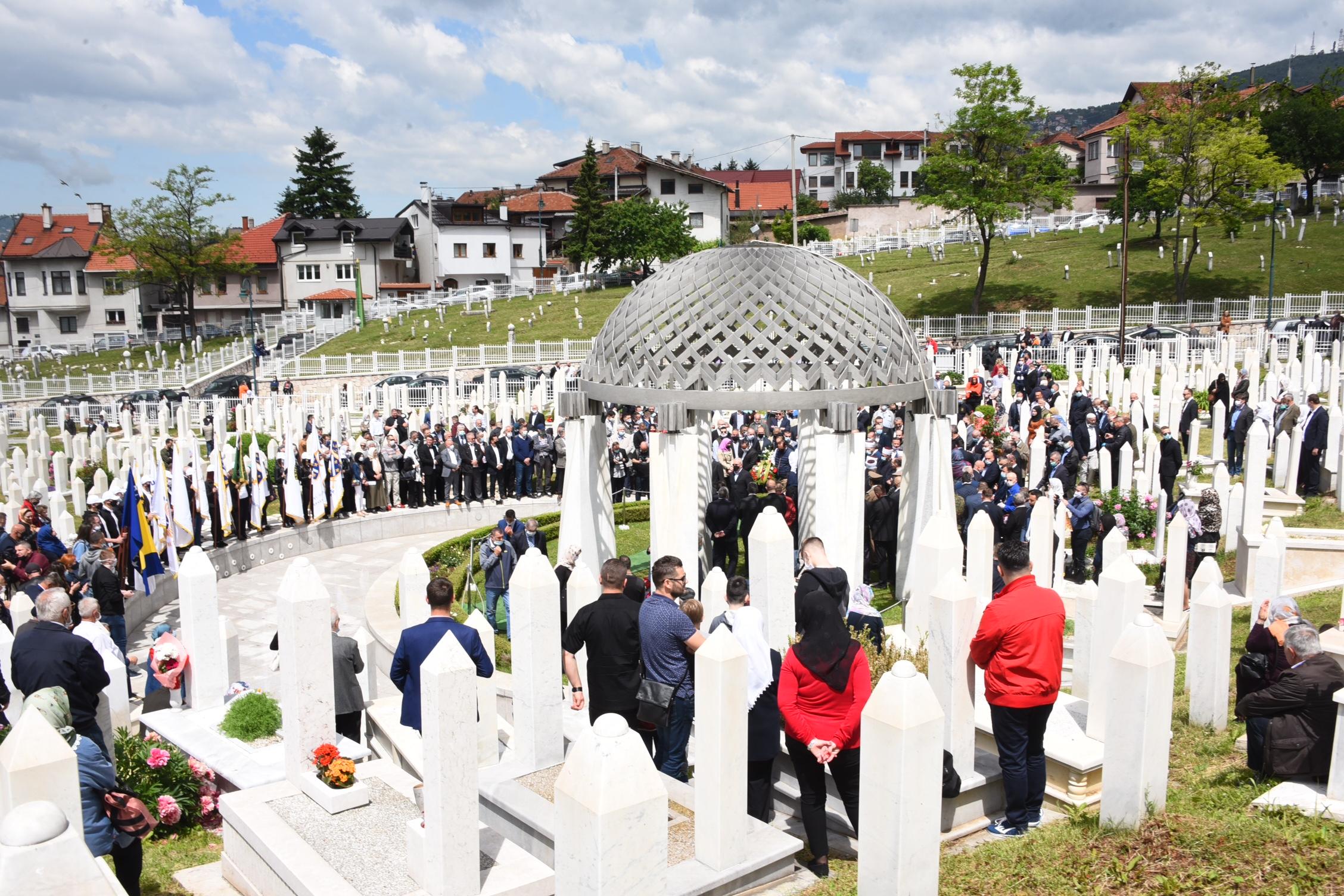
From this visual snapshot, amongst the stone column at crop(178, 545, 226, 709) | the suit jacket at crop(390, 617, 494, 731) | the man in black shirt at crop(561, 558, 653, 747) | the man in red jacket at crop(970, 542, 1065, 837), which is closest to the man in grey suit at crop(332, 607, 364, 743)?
the suit jacket at crop(390, 617, 494, 731)

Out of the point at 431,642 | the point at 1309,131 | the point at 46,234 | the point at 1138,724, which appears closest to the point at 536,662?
the point at 431,642

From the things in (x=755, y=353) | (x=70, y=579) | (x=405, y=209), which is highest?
(x=405, y=209)

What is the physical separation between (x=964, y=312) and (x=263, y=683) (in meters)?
42.1

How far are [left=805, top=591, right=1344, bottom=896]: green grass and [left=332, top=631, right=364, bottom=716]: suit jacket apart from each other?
405cm

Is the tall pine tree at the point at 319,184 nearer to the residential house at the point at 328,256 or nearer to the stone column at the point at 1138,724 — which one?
the residential house at the point at 328,256

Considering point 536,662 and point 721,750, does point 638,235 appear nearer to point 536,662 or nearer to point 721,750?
point 536,662

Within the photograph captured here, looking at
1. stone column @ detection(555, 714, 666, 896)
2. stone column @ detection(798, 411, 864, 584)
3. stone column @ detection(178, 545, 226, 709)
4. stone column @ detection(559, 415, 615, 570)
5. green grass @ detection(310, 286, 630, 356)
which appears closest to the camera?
stone column @ detection(555, 714, 666, 896)

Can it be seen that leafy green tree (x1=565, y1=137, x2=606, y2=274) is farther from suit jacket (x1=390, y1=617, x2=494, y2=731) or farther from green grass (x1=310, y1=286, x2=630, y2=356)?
suit jacket (x1=390, y1=617, x2=494, y2=731)

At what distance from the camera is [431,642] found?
6629 mm

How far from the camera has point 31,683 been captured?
22.0 ft

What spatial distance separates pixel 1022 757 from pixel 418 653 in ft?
12.3

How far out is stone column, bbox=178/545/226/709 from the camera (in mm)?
8938

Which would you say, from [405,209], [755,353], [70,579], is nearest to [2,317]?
[405,209]

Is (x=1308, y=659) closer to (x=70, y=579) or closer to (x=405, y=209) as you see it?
(x=70, y=579)
